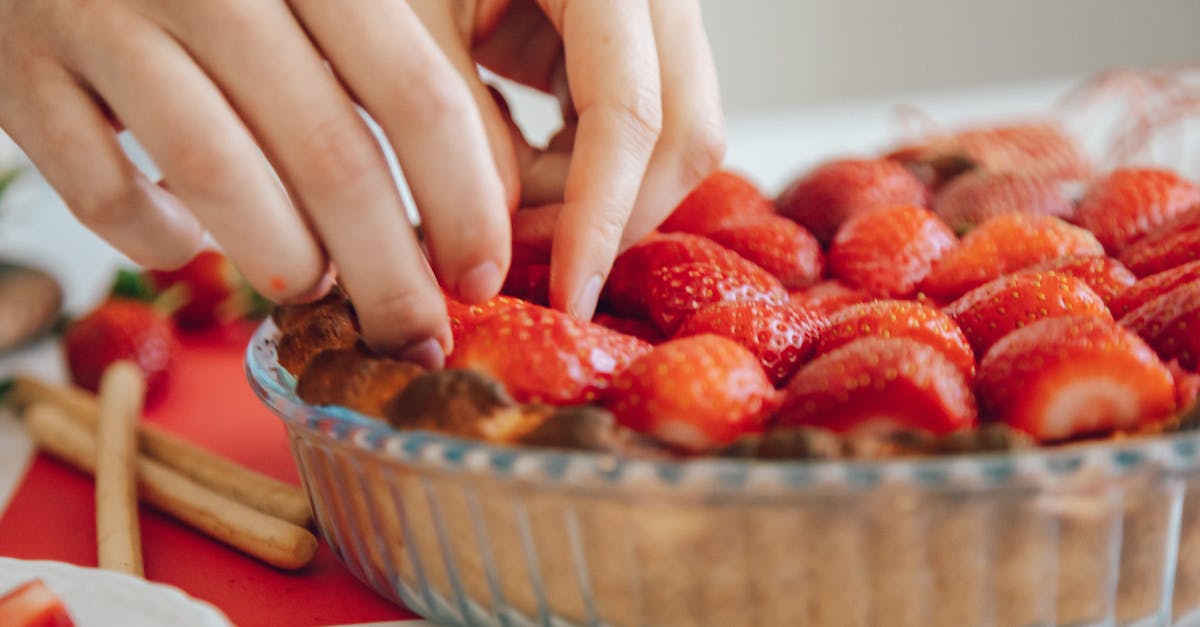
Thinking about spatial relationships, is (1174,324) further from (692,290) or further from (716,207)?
(716,207)

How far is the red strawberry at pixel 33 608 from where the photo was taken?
51 centimetres

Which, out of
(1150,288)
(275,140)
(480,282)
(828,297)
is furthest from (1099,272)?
(275,140)

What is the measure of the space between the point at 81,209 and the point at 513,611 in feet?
0.92

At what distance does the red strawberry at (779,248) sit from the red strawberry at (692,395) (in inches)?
9.5

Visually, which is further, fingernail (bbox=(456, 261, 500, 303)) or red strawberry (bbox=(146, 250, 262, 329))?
red strawberry (bbox=(146, 250, 262, 329))

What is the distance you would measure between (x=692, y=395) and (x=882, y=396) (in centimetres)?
8

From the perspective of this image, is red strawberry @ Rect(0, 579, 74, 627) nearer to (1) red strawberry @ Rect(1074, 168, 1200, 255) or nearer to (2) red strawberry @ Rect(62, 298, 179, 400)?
(2) red strawberry @ Rect(62, 298, 179, 400)

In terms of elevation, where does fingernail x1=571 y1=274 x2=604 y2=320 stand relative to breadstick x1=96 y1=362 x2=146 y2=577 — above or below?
above

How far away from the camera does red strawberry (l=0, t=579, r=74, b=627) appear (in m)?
0.51

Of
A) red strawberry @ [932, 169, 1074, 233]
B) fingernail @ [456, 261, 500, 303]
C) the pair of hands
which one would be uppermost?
the pair of hands

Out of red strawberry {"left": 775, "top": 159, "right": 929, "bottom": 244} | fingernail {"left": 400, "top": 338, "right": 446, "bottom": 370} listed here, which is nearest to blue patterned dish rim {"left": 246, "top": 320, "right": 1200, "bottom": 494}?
fingernail {"left": 400, "top": 338, "right": 446, "bottom": 370}

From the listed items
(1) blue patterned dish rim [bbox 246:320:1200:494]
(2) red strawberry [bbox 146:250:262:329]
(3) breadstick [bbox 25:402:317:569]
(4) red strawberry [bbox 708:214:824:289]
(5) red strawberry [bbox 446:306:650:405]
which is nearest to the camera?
(1) blue patterned dish rim [bbox 246:320:1200:494]

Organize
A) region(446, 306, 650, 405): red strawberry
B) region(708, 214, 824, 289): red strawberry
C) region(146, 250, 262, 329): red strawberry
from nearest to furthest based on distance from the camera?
region(446, 306, 650, 405): red strawberry → region(708, 214, 824, 289): red strawberry → region(146, 250, 262, 329): red strawberry

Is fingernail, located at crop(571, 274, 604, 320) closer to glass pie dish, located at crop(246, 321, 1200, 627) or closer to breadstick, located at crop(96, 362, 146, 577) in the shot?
glass pie dish, located at crop(246, 321, 1200, 627)
